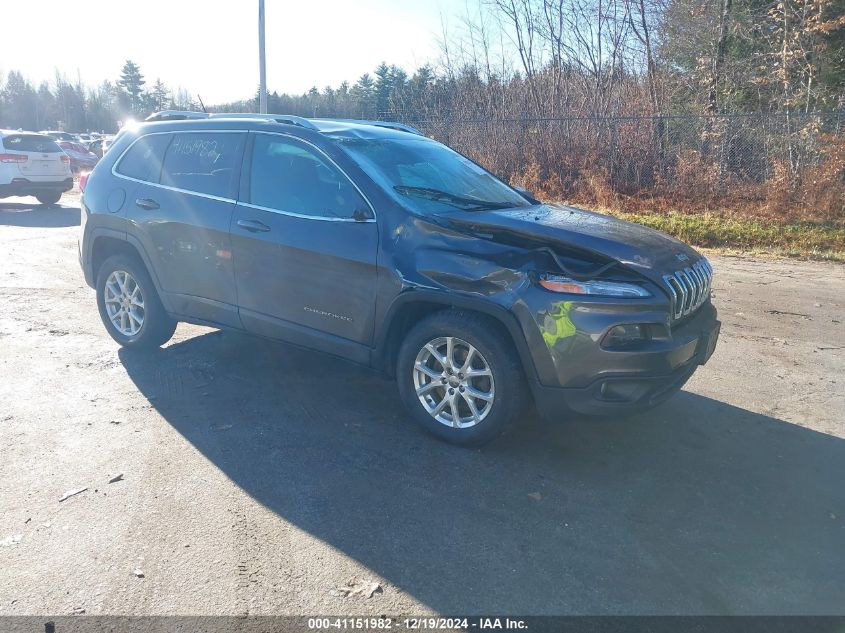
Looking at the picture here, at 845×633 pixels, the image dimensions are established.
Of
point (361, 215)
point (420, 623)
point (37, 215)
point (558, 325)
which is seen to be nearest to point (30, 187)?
point (37, 215)

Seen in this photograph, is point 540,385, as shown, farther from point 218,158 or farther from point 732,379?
point 218,158

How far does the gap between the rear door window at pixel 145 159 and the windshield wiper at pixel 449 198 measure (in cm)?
229

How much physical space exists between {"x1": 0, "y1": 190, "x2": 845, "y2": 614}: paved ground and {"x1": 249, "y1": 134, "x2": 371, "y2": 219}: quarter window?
135 cm

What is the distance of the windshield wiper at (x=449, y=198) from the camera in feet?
14.7

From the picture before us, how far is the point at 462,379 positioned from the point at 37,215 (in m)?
15.0

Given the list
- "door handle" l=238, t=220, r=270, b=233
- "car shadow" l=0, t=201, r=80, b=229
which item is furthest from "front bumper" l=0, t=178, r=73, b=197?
"door handle" l=238, t=220, r=270, b=233

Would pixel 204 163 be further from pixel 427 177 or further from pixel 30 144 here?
pixel 30 144

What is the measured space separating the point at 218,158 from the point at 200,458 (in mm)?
2329

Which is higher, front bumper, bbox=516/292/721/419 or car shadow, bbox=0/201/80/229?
front bumper, bbox=516/292/721/419

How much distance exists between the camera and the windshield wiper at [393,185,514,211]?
14.7 feet

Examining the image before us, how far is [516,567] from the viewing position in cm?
300

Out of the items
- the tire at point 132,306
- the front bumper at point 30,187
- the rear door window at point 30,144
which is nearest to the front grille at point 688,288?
the tire at point 132,306

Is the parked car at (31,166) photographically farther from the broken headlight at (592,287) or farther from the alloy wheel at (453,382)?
the broken headlight at (592,287)

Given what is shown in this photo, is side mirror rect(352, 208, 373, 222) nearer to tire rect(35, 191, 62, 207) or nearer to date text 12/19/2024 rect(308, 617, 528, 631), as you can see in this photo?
date text 12/19/2024 rect(308, 617, 528, 631)
